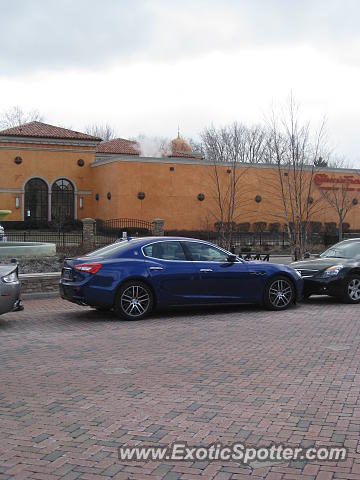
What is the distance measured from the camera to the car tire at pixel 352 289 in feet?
40.4

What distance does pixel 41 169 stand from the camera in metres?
43.0

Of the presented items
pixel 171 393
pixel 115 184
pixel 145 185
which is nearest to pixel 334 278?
pixel 171 393

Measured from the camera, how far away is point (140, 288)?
10.2 meters

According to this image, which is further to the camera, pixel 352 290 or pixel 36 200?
pixel 36 200

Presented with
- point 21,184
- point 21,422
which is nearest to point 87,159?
point 21,184

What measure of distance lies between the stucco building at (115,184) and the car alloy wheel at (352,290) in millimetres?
26467

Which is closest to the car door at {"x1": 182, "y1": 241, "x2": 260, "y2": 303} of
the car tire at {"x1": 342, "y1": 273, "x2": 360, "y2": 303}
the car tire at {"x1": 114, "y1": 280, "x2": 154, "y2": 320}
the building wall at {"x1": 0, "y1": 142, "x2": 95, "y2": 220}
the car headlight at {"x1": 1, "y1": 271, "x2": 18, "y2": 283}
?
the car tire at {"x1": 114, "y1": 280, "x2": 154, "y2": 320}

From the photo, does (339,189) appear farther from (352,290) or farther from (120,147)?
(352,290)

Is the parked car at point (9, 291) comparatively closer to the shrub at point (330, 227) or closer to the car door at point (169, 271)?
the car door at point (169, 271)

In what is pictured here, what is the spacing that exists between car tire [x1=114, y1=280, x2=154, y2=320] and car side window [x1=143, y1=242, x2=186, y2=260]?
2.04 ft

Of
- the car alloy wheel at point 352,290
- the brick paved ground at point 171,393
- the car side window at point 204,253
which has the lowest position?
the brick paved ground at point 171,393

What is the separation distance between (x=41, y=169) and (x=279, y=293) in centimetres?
3456

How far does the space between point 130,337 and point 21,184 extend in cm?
3591

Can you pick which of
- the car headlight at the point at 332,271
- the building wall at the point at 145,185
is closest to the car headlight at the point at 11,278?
the car headlight at the point at 332,271
